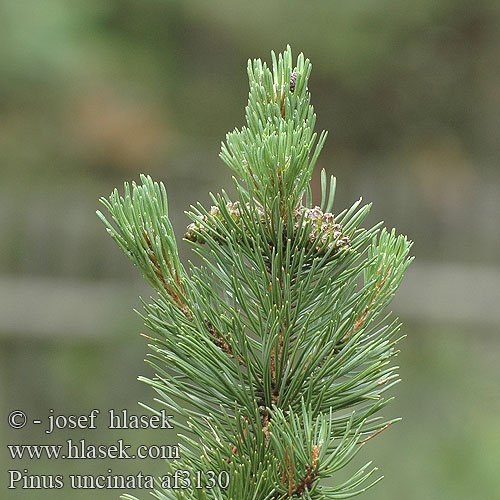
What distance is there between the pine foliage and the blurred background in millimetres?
1933

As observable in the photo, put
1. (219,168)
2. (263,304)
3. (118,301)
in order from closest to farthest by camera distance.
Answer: (263,304)
(118,301)
(219,168)

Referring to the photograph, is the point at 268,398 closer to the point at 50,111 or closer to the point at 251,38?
the point at 251,38

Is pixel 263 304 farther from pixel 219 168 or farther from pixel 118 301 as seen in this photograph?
pixel 219 168

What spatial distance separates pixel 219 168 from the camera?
11.1ft

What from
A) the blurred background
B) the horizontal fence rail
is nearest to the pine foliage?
the blurred background

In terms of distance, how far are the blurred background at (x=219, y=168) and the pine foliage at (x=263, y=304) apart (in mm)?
1933

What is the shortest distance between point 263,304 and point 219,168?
300 centimetres

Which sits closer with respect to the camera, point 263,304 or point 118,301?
point 263,304

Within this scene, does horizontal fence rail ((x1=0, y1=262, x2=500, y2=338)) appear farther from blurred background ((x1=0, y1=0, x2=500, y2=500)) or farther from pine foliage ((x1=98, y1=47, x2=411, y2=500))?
pine foliage ((x1=98, y1=47, x2=411, y2=500))

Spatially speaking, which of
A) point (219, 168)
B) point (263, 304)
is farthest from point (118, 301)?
point (263, 304)

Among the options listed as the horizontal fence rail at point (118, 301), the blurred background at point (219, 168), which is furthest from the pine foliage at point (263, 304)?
the horizontal fence rail at point (118, 301)

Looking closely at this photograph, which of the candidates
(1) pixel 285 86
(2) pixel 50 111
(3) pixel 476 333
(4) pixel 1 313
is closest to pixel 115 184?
(2) pixel 50 111

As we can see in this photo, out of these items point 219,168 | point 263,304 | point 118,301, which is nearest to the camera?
point 263,304

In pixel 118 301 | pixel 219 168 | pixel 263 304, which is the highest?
pixel 219 168
